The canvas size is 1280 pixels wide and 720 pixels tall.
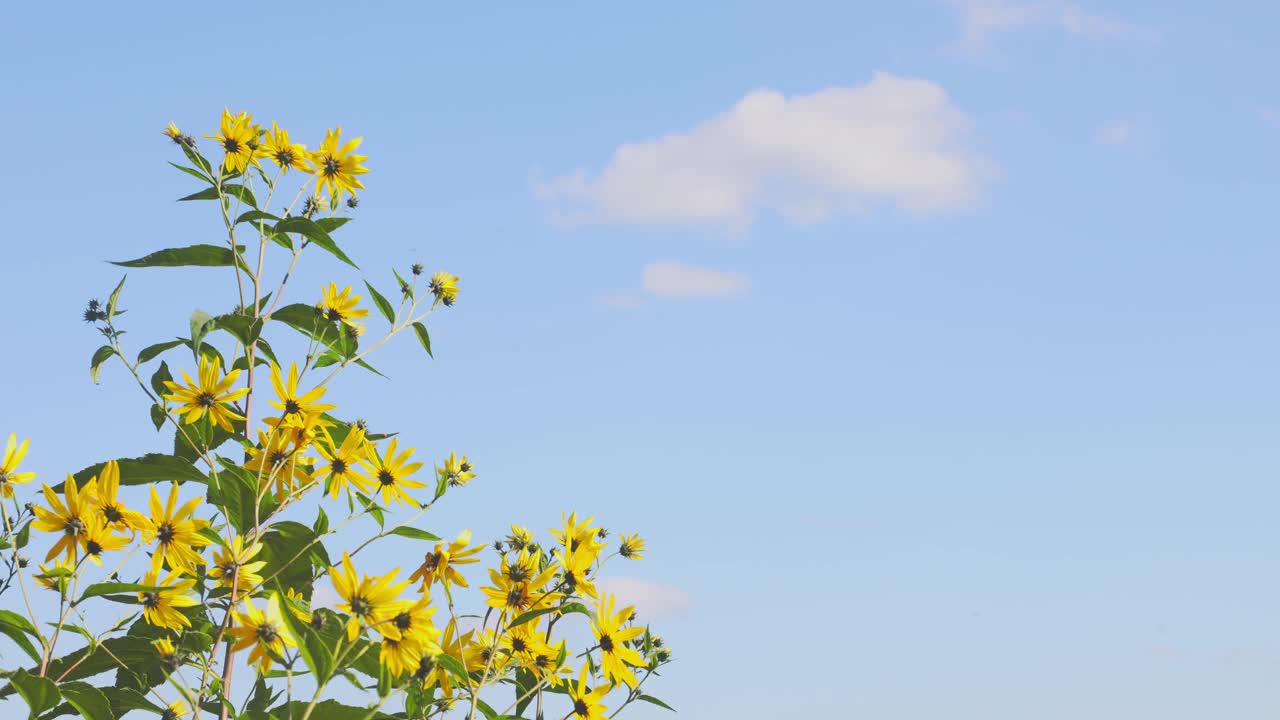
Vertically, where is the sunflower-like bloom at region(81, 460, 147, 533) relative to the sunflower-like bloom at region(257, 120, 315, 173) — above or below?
below

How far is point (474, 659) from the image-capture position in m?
3.41

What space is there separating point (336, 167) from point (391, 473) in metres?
1.18

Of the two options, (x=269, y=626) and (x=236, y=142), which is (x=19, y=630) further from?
(x=236, y=142)

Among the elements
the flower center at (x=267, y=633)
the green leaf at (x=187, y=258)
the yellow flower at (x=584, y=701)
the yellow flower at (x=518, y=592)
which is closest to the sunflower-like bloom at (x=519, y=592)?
the yellow flower at (x=518, y=592)

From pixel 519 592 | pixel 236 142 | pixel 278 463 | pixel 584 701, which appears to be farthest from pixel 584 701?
pixel 236 142

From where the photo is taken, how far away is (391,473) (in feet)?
11.6

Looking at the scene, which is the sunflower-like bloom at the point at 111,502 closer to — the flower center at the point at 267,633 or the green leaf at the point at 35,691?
the green leaf at the point at 35,691

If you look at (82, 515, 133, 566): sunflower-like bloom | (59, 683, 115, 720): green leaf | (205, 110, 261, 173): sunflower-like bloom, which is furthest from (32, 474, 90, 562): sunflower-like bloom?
(205, 110, 261, 173): sunflower-like bloom

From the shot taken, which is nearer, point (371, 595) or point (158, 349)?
point (371, 595)

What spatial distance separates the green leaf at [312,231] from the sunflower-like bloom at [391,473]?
0.58 m

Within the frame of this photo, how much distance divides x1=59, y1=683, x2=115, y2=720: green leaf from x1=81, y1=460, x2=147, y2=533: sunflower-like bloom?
0.40 meters

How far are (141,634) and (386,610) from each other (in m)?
1.16

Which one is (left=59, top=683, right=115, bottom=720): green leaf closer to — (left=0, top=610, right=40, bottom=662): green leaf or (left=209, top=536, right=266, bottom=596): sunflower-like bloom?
(left=0, top=610, right=40, bottom=662): green leaf

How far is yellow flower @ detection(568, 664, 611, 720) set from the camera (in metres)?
3.54
